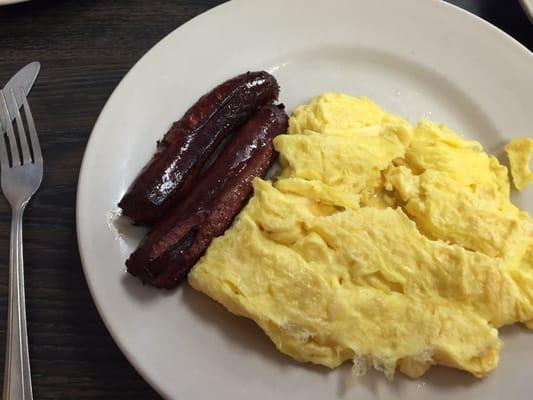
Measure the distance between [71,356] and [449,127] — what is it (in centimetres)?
191

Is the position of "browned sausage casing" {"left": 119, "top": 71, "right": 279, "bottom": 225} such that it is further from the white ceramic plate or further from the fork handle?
the fork handle

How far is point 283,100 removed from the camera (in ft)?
8.32

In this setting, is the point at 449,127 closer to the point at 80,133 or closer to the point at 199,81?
the point at 199,81

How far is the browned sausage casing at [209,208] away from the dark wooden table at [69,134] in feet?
1.46

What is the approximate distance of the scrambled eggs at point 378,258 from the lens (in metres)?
1.88

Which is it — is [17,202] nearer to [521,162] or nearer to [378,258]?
[378,258]

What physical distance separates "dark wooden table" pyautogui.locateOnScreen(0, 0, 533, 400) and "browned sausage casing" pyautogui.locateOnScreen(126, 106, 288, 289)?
0.44 meters

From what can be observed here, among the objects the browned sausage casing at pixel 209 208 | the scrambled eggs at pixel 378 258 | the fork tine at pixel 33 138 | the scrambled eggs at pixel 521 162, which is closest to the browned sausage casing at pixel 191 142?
the browned sausage casing at pixel 209 208

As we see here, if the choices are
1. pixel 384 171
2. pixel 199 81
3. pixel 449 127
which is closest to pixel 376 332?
pixel 384 171

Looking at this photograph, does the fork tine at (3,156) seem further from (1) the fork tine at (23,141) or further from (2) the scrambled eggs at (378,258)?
(2) the scrambled eggs at (378,258)

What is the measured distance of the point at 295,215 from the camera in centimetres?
204

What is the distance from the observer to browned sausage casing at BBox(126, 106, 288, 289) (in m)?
1.97

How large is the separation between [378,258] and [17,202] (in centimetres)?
158

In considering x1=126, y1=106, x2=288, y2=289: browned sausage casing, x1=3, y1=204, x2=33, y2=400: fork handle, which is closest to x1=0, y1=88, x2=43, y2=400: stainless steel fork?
x1=3, y1=204, x2=33, y2=400: fork handle
